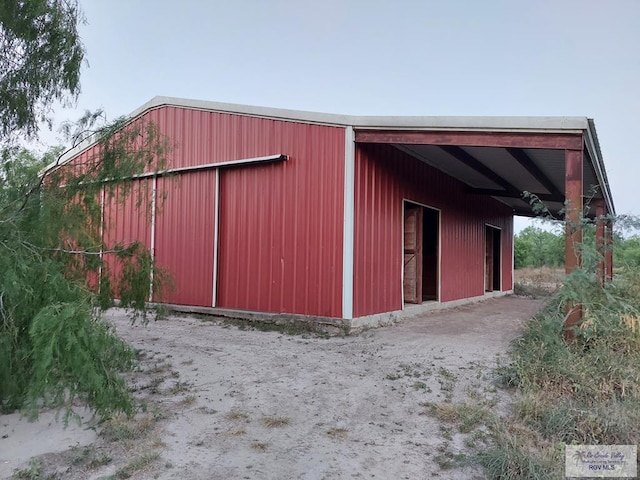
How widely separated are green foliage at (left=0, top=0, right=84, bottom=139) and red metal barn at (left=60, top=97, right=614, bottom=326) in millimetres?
1699

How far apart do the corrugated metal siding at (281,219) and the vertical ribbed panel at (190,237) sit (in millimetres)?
280

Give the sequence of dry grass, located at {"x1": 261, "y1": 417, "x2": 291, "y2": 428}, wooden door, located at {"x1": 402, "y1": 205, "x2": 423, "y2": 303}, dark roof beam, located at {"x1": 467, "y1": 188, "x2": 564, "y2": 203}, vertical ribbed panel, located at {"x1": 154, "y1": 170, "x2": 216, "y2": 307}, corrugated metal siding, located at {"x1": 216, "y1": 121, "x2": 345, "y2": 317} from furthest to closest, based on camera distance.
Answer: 1. dark roof beam, located at {"x1": 467, "y1": 188, "x2": 564, "y2": 203}
2. wooden door, located at {"x1": 402, "y1": 205, "x2": 423, "y2": 303}
3. vertical ribbed panel, located at {"x1": 154, "y1": 170, "x2": 216, "y2": 307}
4. corrugated metal siding, located at {"x1": 216, "y1": 121, "x2": 345, "y2": 317}
5. dry grass, located at {"x1": 261, "y1": 417, "x2": 291, "y2": 428}

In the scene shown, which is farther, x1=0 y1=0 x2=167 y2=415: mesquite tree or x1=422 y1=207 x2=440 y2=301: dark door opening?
x1=422 y1=207 x2=440 y2=301: dark door opening

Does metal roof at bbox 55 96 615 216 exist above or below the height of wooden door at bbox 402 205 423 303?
above

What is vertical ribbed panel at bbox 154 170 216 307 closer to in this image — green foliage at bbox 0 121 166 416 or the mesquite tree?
the mesquite tree

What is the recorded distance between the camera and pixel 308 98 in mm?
12422

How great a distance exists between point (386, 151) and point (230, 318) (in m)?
3.76

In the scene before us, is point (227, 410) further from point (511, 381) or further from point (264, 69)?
point (264, 69)

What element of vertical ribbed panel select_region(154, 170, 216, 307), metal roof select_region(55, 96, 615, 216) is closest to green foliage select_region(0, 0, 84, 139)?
metal roof select_region(55, 96, 615, 216)

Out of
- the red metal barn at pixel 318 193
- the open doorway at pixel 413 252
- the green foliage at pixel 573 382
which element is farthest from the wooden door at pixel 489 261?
the green foliage at pixel 573 382

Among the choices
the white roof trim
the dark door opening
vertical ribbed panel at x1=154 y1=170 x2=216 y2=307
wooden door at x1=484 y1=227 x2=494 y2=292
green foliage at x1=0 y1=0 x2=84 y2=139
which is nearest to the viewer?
green foliage at x1=0 y1=0 x2=84 y2=139

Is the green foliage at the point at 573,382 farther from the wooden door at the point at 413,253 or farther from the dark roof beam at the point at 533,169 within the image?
the wooden door at the point at 413,253

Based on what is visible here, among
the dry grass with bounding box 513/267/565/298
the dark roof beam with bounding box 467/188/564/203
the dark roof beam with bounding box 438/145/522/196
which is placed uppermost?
the dark roof beam with bounding box 438/145/522/196

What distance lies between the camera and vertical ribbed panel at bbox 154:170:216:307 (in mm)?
7434
